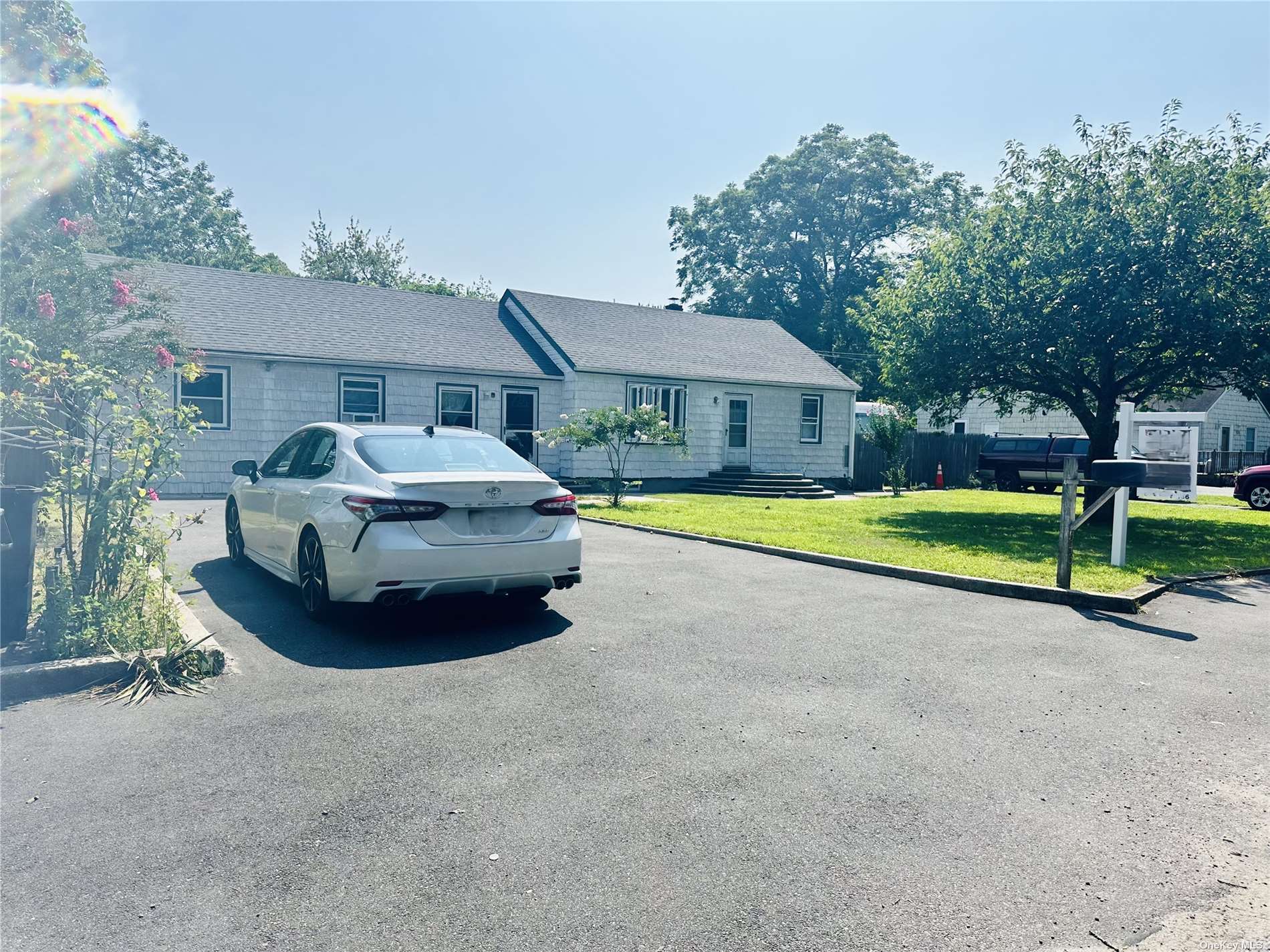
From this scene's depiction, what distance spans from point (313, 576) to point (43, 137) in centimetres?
1322

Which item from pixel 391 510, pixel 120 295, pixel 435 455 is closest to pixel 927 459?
pixel 435 455

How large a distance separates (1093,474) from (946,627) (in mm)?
2902

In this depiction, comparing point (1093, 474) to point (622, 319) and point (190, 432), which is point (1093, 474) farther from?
point (622, 319)

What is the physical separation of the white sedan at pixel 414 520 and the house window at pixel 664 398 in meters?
15.9

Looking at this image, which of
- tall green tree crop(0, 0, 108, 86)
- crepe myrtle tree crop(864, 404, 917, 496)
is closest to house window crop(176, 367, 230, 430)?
tall green tree crop(0, 0, 108, 86)

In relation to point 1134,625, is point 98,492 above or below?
above

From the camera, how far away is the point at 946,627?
7.03m

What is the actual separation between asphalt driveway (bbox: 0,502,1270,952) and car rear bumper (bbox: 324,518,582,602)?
404mm

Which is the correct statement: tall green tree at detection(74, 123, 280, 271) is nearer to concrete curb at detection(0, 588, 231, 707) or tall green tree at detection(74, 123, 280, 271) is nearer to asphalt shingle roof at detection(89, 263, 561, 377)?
asphalt shingle roof at detection(89, 263, 561, 377)

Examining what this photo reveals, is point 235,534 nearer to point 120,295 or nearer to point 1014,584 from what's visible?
point 120,295

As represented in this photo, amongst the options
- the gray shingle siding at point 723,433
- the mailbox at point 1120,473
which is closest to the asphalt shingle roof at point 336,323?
the gray shingle siding at point 723,433

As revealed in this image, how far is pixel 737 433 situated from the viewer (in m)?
25.2

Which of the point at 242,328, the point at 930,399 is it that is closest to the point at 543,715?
the point at 930,399

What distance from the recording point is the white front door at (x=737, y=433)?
24938mm
